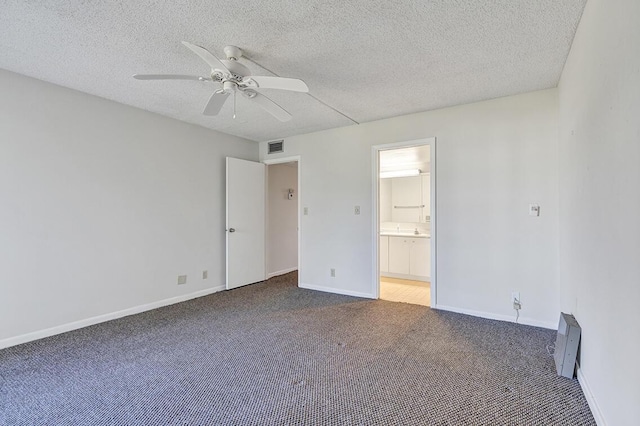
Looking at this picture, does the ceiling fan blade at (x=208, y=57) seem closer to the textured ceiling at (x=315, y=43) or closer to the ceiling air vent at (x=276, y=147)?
the textured ceiling at (x=315, y=43)

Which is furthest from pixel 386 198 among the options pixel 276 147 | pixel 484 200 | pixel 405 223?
pixel 484 200

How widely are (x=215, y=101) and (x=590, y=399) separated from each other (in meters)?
3.24

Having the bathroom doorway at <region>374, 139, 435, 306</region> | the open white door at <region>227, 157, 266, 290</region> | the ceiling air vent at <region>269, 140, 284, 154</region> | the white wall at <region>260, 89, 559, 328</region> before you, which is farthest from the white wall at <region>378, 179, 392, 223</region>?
the open white door at <region>227, 157, 266, 290</region>

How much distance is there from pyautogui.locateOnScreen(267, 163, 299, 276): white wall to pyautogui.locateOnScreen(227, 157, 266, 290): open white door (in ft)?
1.61

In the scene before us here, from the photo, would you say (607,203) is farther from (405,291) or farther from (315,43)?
(405,291)

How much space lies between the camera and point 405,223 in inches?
236

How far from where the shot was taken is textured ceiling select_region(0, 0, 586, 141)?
1860 mm

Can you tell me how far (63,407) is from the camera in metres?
1.82

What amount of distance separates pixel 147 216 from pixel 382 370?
3.09 m

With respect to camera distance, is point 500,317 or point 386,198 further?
point 386,198

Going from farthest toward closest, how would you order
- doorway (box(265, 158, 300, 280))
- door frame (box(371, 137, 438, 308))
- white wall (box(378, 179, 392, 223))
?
1. white wall (box(378, 179, 392, 223))
2. doorway (box(265, 158, 300, 280))
3. door frame (box(371, 137, 438, 308))

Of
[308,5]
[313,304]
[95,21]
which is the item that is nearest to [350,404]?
[313,304]

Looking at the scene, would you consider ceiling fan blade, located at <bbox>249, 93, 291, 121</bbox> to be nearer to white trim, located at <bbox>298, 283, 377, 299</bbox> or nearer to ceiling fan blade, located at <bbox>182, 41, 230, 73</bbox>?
ceiling fan blade, located at <bbox>182, 41, 230, 73</bbox>

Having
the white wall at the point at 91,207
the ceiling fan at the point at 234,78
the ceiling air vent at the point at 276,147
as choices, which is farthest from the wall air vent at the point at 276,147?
the ceiling fan at the point at 234,78
